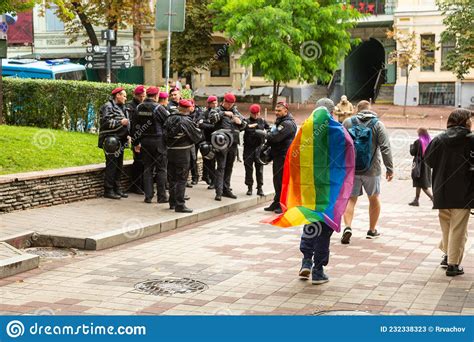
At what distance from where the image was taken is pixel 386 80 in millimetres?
48125

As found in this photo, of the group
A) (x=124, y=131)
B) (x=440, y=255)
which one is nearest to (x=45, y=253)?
(x=124, y=131)

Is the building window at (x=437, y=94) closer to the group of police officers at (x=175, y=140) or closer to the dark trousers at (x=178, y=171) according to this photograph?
the group of police officers at (x=175, y=140)

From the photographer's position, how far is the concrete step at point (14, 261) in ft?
28.6

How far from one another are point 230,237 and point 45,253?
2.66 metres

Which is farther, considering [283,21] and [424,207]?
[283,21]

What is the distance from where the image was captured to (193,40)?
44438 mm

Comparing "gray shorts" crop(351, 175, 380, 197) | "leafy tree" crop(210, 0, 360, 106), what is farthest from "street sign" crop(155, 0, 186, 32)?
"leafy tree" crop(210, 0, 360, 106)

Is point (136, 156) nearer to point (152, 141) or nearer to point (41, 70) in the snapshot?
point (152, 141)

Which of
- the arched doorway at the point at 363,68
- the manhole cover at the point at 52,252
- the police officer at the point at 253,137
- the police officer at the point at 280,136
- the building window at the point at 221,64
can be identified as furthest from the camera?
the arched doorway at the point at 363,68

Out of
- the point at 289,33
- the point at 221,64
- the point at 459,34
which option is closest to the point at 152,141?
the point at 289,33

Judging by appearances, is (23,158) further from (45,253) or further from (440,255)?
(440,255)

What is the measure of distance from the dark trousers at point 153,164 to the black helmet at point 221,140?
1.13 m

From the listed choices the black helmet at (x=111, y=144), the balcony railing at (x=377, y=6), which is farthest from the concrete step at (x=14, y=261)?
the balcony railing at (x=377, y=6)

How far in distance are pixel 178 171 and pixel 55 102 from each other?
6.49 meters
